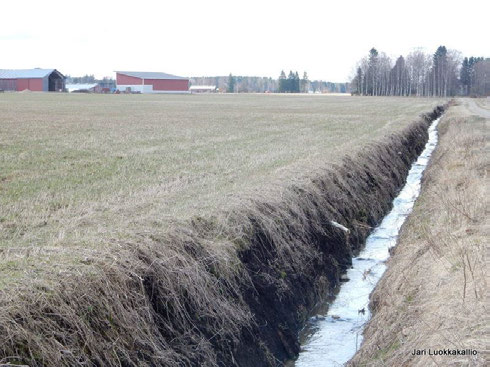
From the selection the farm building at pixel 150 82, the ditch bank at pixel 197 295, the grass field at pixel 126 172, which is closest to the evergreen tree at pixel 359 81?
the farm building at pixel 150 82

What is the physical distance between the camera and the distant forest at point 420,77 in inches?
5756

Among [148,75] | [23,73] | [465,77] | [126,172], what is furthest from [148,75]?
[126,172]

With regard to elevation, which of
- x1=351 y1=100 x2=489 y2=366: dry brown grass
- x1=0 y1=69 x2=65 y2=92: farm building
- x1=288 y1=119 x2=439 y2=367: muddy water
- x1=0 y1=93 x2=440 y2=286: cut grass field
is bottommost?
x1=288 y1=119 x2=439 y2=367: muddy water

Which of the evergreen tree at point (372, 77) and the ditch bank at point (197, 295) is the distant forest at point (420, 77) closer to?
the evergreen tree at point (372, 77)

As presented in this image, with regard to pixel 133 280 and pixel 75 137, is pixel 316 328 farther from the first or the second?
pixel 75 137

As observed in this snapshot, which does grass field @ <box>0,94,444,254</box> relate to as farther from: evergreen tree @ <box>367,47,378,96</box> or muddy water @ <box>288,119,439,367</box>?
evergreen tree @ <box>367,47,378,96</box>

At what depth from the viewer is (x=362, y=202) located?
18219mm

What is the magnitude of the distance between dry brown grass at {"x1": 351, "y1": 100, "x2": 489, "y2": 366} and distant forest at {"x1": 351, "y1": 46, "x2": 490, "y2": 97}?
136959mm

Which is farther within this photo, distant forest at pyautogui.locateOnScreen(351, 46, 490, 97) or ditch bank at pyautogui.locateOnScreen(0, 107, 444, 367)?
distant forest at pyautogui.locateOnScreen(351, 46, 490, 97)

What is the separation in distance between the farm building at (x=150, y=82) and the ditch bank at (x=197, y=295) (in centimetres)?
13754

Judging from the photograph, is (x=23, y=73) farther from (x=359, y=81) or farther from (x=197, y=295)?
(x=197, y=295)

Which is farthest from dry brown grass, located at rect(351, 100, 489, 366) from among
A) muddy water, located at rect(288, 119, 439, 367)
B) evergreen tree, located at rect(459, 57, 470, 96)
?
evergreen tree, located at rect(459, 57, 470, 96)

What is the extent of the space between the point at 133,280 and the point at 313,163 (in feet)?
37.2

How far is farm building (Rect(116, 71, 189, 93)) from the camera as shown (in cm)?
14888
